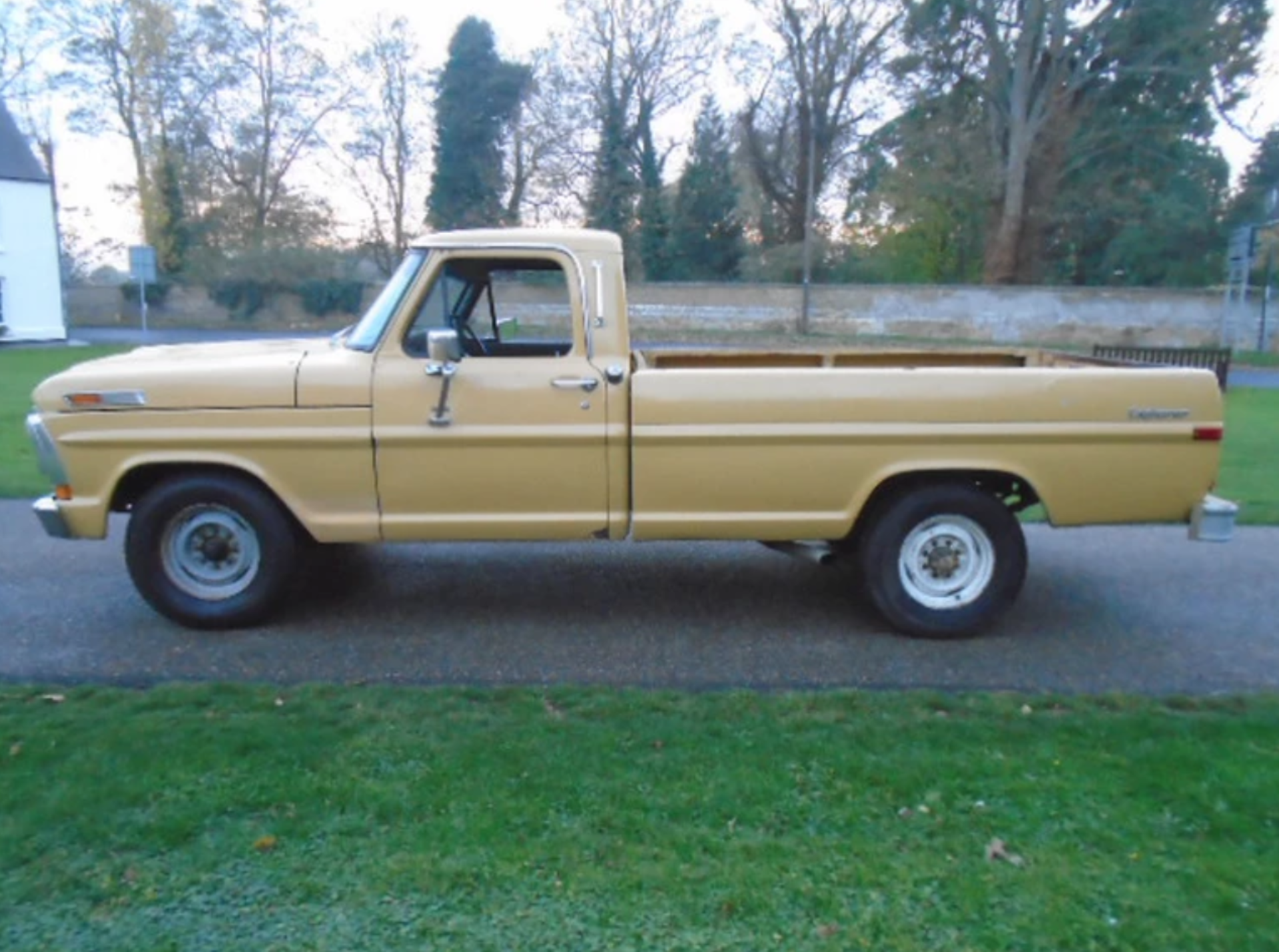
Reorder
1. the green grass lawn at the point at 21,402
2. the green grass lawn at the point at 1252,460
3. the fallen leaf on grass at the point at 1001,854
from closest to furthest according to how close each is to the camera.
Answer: the fallen leaf on grass at the point at 1001,854
the green grass lawn at the point at 1252,460
the green grass lawn at the point at 21,402

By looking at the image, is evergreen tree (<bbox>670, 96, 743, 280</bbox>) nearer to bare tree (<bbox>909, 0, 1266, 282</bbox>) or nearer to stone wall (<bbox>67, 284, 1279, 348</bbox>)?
stone wall (<bbox>67, 284, 1279, 348</bbox>)

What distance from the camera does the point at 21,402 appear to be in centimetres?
1823

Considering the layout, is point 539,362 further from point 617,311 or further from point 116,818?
point 116,818

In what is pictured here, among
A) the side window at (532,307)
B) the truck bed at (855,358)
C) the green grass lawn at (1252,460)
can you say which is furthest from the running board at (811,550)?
the green grass lawn at (1252,460)

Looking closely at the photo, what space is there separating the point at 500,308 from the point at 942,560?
9.18ft

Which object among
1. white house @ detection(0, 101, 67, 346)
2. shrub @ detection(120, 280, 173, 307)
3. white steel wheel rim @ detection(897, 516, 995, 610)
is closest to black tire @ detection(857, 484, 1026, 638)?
white steel wheel rim @ detection(897, 516, 995, 610)

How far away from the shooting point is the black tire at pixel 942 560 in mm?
5711

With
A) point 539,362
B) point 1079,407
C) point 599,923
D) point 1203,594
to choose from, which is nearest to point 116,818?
point 599,923

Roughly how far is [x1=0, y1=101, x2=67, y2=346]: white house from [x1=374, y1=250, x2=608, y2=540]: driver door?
39.8 m

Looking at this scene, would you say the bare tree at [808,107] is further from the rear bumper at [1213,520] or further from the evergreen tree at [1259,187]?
the rear bumper at [1213,520]

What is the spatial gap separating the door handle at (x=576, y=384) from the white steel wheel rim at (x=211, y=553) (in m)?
1.79

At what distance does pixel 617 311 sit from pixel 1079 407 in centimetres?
238

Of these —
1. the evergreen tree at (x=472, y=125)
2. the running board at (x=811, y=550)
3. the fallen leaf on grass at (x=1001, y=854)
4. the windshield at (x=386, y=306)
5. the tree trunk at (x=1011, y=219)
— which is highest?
the evergreen tree at (x=472, y=125)

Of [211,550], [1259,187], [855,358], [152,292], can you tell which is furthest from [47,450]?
[152,292]
